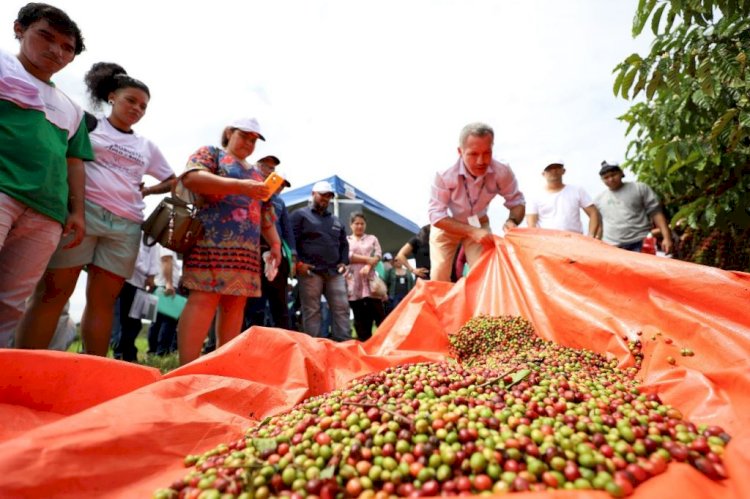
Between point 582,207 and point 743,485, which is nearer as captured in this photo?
point 743,485

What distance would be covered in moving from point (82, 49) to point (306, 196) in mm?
5888

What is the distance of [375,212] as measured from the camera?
9.60 meters

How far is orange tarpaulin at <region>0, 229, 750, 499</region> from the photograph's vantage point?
1.08 m

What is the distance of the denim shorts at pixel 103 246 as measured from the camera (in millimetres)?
2502

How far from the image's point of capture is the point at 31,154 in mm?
2105

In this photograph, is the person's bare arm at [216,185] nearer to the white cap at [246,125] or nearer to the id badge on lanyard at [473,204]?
the white cap at [246,125]

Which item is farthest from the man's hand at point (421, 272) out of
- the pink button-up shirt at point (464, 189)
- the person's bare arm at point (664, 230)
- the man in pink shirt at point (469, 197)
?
the person's bare arm at point (664, 230)


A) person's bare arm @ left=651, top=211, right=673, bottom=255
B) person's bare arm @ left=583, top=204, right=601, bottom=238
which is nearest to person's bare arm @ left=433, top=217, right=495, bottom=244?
person's bare arm @ left=583, top=204, right=601, bottom=238

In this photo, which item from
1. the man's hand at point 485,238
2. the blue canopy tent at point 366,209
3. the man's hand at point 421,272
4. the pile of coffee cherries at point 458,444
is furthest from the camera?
the blue canopy tent at point 366,209

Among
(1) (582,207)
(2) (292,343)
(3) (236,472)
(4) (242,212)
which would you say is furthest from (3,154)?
(1) (582,207)

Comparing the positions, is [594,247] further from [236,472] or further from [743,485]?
[236,472]

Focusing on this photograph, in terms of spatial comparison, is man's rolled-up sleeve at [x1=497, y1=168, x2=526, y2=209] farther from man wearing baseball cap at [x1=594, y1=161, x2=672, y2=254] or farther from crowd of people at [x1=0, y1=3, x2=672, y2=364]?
man wearing baseball cap at [x1=594, y1=161, x2=672, y2=254]

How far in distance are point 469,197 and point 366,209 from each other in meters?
5.86

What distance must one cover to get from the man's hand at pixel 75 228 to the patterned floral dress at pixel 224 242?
55 centimetres
